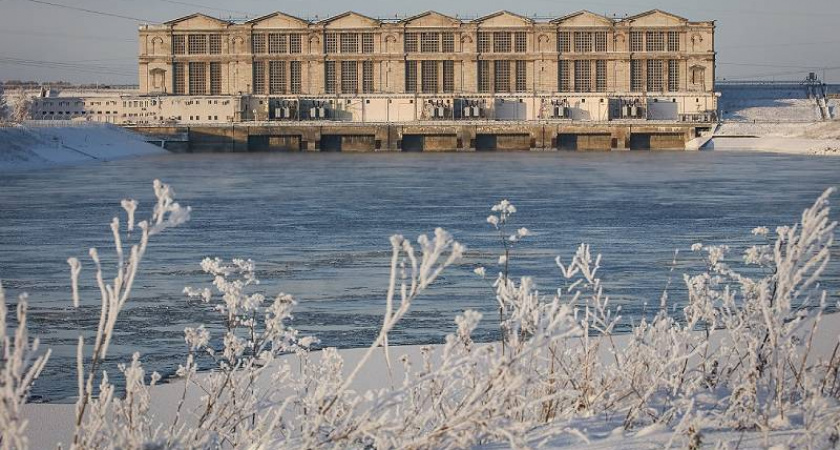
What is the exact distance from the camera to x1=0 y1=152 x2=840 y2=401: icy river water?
10805mm

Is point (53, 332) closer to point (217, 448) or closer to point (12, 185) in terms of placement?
point (217, 448)

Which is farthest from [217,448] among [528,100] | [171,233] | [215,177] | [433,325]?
[528,100]

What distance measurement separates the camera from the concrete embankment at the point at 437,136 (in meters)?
71.6

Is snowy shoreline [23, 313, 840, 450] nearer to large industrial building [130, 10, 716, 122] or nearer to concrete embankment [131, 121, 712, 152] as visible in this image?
concrete embankment [131, 121, 712, 152]

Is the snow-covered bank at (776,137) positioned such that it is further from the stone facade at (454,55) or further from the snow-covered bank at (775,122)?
the stone facade at (454,55)

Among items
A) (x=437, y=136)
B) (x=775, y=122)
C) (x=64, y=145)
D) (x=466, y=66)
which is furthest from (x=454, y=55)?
(x=64, y=145)

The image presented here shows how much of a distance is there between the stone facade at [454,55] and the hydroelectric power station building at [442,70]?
0.20 feet

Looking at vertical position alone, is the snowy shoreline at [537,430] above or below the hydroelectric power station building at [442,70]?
below

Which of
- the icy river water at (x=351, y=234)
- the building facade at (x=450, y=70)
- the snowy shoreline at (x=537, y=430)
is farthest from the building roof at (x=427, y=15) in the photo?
the snowy shoreline at (x=537, y=430)

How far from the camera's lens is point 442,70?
77.6m

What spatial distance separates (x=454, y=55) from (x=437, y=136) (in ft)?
20.6

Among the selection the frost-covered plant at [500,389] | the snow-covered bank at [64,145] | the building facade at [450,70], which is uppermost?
the building facade at [450,70]

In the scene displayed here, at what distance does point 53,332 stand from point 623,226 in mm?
11028

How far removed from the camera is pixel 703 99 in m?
77.2
